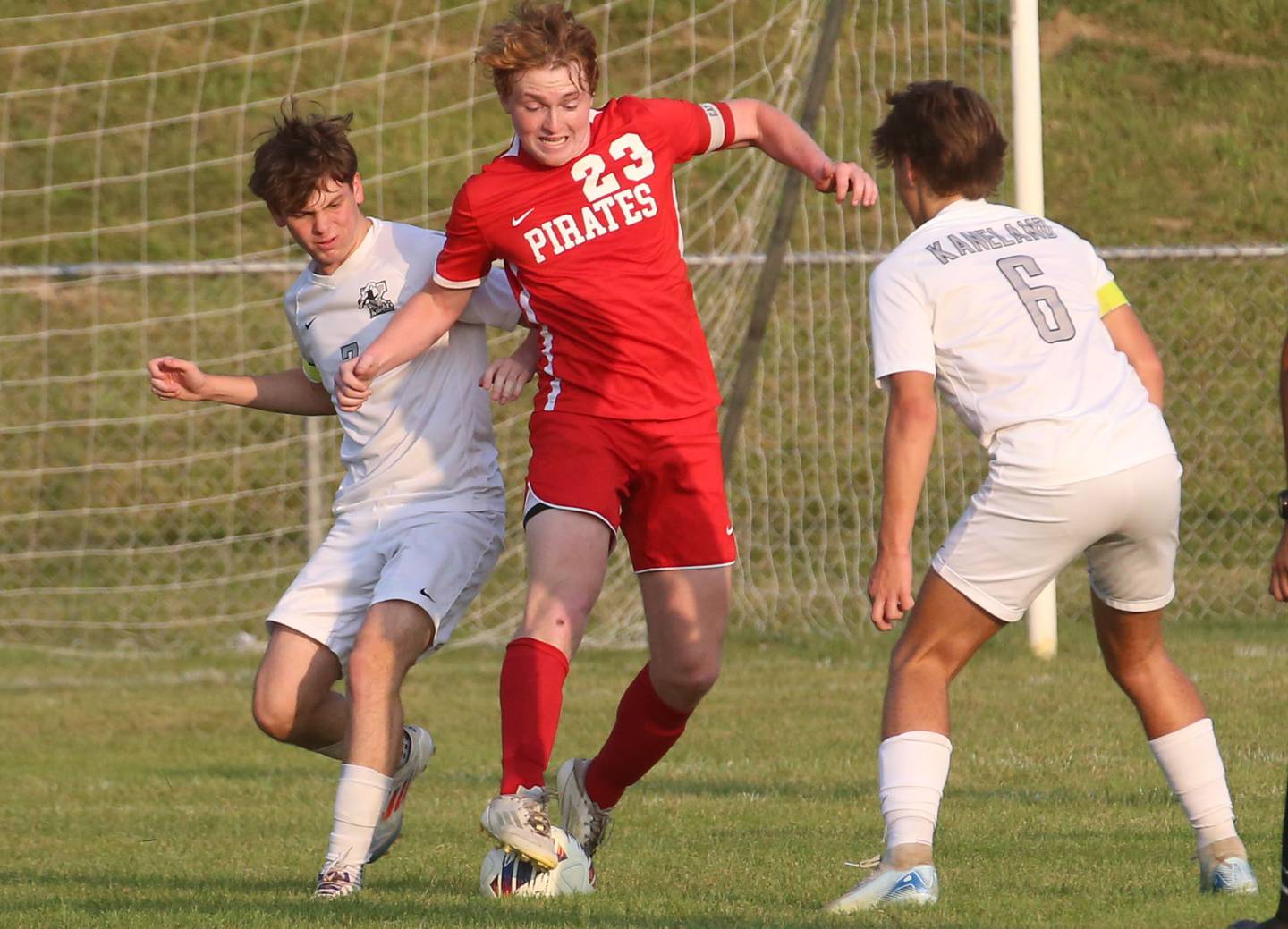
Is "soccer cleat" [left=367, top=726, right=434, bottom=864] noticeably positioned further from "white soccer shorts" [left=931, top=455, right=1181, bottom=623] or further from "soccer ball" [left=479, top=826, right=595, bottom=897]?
"white soccer shorts" [left=931, top=455, right=1181, bottom=623]

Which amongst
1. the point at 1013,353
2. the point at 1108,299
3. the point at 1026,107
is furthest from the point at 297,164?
the point at 1026,107

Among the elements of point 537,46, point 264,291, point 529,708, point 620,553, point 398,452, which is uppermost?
point 537,46

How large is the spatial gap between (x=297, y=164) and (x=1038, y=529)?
2163 millimetres

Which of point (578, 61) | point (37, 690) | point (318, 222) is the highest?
point (578, 61)

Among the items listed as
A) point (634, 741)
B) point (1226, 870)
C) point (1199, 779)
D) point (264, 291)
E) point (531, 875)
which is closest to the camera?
point (1226, 870)

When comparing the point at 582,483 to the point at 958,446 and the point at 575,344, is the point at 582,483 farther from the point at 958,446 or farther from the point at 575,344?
the point at 958,446

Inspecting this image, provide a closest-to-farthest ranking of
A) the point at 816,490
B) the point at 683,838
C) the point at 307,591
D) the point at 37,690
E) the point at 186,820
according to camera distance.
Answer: the point at 307,591, the point at 683,838, the point at 186,820, the point at 37,690, the point at 816,490

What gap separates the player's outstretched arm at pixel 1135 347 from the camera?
4535 mm

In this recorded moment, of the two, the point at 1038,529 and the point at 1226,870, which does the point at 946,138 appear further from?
the point at 1226,870

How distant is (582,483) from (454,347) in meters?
0.69

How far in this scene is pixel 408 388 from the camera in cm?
529

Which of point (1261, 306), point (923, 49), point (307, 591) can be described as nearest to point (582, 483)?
point (307, 591)

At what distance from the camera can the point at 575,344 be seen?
5.03 metres

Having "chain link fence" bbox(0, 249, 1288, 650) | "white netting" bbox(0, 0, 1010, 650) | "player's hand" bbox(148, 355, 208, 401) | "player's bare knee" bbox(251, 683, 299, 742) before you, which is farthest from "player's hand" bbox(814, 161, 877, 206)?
A: "chain link fence" bbox(0, 249, 1288, 650)
